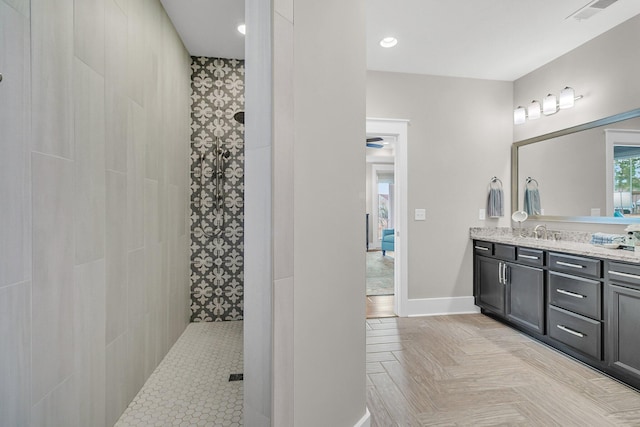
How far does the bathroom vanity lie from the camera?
2084 millimetres

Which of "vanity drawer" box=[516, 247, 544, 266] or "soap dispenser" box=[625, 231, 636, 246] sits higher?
"soap dispenser" box=[625, 231, 636, 246]

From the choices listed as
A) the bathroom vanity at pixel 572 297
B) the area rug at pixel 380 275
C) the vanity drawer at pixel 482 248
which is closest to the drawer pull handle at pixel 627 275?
the bathroom vanity at pixel 572 297

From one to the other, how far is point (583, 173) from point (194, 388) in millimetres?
3730

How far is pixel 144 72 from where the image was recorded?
2.07 metres

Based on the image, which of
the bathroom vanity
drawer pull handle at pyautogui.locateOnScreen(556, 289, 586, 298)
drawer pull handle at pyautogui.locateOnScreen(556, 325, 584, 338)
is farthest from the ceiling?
drawer pull handle at pyautogui.locateOnScreen(556, 325, 584, 338)

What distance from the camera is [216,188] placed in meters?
3.15

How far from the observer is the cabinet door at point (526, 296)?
9.10 ft

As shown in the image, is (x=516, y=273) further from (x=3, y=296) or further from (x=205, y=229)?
(x=3, y=296)

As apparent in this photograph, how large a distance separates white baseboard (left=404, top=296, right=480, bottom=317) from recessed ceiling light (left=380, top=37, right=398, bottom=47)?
2681mm

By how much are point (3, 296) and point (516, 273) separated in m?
3.56

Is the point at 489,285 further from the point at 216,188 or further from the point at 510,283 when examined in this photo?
the point at 216,188

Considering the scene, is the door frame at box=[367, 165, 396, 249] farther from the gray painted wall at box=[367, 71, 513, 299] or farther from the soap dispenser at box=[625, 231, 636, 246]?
the soap dispenser at box=[625, 231, 636, 246]

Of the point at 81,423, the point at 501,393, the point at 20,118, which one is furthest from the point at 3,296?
the point at 501,393

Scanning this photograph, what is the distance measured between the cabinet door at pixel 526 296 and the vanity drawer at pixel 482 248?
1.03ft
